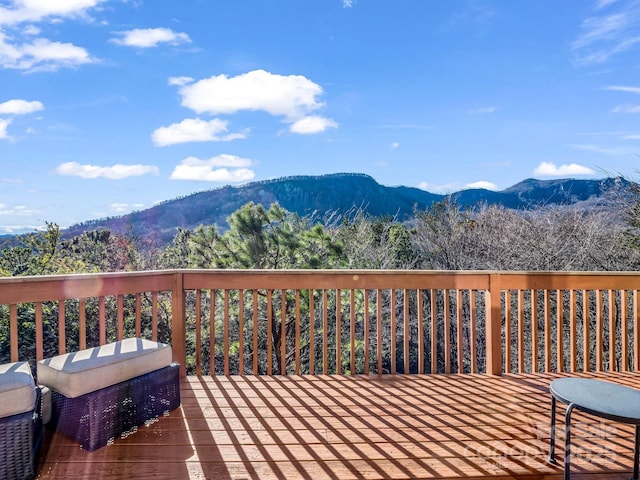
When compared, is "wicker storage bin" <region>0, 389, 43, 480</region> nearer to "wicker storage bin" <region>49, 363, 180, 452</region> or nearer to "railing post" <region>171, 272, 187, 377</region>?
"wicker storage bin" <region>49, 363, 180, 452</region>

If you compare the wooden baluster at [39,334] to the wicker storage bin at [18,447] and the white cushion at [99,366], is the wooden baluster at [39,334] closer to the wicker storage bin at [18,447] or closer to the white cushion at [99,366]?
the white cushion at [99,366]

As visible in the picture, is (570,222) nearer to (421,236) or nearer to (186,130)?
(421,236)

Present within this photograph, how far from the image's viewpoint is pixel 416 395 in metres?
2.84

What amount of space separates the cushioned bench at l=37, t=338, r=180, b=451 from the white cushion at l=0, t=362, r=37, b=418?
193 mm

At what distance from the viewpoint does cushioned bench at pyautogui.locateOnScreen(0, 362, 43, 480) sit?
1.73m

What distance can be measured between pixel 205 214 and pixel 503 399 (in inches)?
487

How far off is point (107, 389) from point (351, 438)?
1444mm

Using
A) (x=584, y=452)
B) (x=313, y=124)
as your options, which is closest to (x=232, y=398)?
(x=584, y=452)

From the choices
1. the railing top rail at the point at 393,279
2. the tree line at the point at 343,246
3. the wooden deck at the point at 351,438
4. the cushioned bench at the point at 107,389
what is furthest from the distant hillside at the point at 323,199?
the cushioned bench at the point at 107,389

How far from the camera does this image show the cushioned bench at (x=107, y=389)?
205cm

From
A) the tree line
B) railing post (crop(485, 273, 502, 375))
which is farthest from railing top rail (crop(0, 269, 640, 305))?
the tree line

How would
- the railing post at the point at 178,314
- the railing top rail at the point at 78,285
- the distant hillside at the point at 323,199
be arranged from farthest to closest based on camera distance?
the distant hillside at the point at 323,199, the railing post at the point at 178,314, the railing top rail at the point at 78,285

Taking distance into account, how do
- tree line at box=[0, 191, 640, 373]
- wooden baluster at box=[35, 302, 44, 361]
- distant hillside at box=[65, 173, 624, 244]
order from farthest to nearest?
distant hillside at box=[65, 173, 624, 244] < tree line at box=[0, 191, 640, 373] < wooden baluster at box=[35, 302, 44, 361]

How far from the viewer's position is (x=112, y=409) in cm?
215
